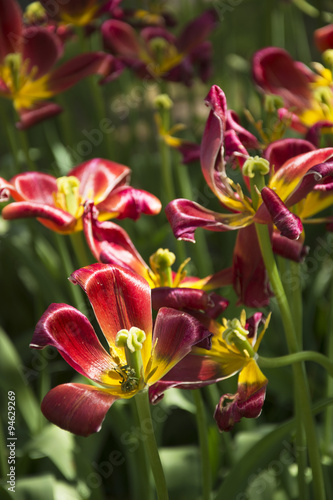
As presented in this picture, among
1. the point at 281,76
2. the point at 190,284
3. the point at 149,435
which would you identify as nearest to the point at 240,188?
the point at 190,284

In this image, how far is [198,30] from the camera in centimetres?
142

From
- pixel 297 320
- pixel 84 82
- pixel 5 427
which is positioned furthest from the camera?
pixel 84 82

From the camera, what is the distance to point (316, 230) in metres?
1.48

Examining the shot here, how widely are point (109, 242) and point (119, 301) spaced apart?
12 cm

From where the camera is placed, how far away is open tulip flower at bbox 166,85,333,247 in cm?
66

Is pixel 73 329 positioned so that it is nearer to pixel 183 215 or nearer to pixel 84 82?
pixel 183 215

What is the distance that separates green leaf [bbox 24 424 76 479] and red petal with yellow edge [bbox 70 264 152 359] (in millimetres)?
485

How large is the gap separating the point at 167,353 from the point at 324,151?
25 cm

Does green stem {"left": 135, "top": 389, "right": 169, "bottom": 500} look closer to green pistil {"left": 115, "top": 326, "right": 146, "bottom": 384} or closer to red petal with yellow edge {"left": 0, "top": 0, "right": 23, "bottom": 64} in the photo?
green pistil {"left": 115, "top": 326, "right": 146, "bottom": 384}

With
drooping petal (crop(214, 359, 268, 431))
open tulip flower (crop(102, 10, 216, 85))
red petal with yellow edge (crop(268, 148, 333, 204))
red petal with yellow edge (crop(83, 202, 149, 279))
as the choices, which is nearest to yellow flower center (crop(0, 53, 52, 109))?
open tulip flower (crop(102, 10, 216, 85))

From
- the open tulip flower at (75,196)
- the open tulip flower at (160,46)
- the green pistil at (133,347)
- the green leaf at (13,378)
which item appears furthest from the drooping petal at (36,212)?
the open tulip flower at (160,46)

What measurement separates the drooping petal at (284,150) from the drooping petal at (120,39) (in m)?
0.70

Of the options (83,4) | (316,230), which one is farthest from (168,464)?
(83,4)

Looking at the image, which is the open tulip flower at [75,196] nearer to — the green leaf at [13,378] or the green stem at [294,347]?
the green stem at [294,347]
